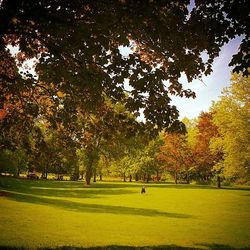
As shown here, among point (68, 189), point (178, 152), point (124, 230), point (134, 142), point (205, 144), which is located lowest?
point (124, 230)

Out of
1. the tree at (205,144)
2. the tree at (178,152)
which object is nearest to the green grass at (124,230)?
the tree at (205,144)

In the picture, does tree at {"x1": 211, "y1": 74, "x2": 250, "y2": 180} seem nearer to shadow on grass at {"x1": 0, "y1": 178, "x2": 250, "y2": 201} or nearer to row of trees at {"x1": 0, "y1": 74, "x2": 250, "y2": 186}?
row of trees at {"x1": 0, "y1": 74, "x2": 250, "y2": 186}

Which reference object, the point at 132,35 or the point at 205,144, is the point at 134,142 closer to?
the point at 132,35

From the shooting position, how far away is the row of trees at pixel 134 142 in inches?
526

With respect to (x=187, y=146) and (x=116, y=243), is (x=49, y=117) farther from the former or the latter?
(x=187, y=146)

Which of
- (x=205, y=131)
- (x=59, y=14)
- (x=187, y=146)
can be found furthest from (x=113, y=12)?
(x=187, y=146)

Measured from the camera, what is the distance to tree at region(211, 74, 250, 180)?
38500 mm

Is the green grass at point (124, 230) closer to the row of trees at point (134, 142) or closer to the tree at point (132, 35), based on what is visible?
the row of trees at point (134, 142)

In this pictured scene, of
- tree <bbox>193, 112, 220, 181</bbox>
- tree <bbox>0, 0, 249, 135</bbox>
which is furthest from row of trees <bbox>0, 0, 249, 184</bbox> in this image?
tree <bbox>193, 112, 220, 181</bbox>

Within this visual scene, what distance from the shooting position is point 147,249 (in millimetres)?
13062

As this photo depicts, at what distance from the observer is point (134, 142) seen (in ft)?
104

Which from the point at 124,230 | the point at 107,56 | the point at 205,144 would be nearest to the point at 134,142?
the point at 124,230

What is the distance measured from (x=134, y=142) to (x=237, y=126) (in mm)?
16047

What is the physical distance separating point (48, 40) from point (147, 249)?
9.36 m
